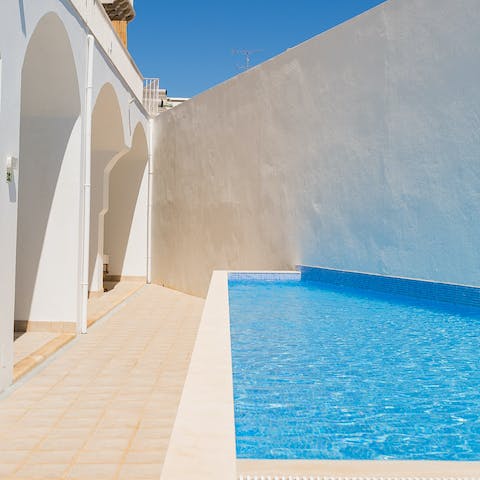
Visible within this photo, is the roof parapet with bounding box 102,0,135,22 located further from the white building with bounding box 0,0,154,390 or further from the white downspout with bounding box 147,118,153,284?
the white building with bounding box 0,0,154,390

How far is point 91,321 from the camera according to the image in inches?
321

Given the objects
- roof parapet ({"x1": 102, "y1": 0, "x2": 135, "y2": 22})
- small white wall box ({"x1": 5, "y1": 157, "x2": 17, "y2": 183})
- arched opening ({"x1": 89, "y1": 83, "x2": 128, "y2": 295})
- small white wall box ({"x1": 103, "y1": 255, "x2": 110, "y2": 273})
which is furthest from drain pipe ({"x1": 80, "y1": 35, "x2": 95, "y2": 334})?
roof parapet ({"x1": 102, "y1": 0, "x2": 135, "y2": 22})

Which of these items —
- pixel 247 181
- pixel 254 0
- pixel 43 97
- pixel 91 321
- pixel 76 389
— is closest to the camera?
pixel 76 389

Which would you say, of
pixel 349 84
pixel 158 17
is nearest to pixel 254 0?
pixel 158 17

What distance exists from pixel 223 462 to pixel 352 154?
7557 mm

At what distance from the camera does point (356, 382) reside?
3879mm

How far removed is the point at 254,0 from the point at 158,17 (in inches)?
152

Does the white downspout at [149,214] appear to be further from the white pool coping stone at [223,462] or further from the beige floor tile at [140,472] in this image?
the white pool coping stone at [223,462]

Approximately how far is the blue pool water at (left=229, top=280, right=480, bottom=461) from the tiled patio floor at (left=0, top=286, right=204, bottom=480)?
29.3 inches

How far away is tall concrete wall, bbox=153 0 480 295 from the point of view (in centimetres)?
711

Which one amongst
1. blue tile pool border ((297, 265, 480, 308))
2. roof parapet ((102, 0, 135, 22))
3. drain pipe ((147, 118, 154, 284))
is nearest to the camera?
blue tile pool border ((297, 265, 480, 308))

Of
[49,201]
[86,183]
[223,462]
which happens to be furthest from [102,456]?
[86,183]

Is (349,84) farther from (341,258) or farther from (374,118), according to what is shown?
(341,258)

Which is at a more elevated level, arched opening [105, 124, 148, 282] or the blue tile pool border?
arched opening [105, 124, 148, 282]
